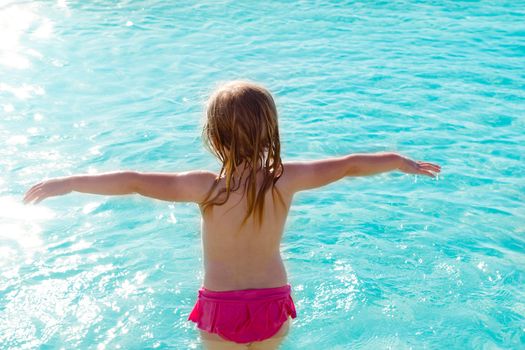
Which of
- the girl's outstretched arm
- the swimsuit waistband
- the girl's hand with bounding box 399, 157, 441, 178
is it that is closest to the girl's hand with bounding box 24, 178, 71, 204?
the girl's outstretched arm

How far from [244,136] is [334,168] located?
0.43m

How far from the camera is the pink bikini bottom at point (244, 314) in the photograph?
3.00m

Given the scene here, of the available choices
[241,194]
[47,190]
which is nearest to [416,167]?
[241,194]

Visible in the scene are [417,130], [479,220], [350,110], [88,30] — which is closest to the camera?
[479,220]

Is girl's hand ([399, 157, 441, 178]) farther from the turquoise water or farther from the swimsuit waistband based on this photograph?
the turquoise water

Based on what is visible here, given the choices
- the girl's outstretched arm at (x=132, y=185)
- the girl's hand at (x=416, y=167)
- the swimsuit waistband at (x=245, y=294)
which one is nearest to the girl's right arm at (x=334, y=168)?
the girl's hand at (x=416, y=167)

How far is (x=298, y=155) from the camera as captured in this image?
6.33 meters

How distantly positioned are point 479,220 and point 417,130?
1709 mm

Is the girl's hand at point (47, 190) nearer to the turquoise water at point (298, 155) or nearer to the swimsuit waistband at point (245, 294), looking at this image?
the swimsuit waistband at point (245, 294)

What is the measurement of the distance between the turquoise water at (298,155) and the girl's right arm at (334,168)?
1240 millimetres

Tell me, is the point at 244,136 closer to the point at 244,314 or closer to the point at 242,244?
the point at 242,244

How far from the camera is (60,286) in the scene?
4.43m

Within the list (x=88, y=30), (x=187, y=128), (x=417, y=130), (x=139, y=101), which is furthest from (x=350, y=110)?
(x=88, y=30)

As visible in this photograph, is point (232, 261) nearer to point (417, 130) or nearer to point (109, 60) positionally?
point (417, 130)
